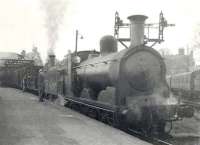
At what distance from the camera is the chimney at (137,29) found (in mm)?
13859

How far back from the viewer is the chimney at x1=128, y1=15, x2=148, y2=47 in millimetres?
13859

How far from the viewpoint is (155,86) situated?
13.0 m

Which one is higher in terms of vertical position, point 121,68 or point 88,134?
point 121,68

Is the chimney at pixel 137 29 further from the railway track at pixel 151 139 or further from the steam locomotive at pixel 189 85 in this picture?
the steam locomotive at pixel 189 85

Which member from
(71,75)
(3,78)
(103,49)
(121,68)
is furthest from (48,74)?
(3,78)

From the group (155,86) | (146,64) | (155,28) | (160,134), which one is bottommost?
(160,134)

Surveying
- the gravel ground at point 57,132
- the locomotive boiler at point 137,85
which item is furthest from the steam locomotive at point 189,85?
the gravel ground at point 57,132

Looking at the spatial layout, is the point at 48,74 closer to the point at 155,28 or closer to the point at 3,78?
the point at 155,28

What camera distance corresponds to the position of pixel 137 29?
13945 mm

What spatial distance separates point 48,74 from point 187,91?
12079 mm

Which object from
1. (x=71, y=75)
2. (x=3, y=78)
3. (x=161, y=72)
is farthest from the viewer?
(x=3, y=78)

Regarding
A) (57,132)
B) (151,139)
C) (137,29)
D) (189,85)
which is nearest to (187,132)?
(151,139)

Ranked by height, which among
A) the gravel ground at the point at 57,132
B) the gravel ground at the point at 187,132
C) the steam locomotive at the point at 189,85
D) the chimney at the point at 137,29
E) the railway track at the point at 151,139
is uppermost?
the chimney at the point at 137,29

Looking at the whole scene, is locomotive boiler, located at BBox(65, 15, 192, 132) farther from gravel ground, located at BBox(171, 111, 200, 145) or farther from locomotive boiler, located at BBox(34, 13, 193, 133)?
gravel ground, located at BBox(171, 111, 200, 145)
